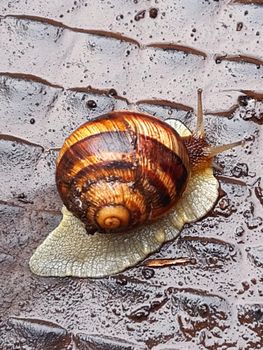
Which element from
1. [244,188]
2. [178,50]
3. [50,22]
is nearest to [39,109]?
[50,22]

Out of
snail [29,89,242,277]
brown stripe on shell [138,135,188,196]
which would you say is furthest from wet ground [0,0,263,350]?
brown stripe on shell [138,135,188,196]

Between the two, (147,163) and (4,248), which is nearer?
(147,163)

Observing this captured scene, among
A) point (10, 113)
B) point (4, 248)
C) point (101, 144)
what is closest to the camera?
point (101, 144)

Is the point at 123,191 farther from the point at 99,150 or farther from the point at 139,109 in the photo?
the point at 139,109

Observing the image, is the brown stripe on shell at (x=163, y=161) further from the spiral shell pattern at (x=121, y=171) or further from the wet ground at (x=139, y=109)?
the wet ground at (x=139, y=109)

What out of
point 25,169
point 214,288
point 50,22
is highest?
point 50,22

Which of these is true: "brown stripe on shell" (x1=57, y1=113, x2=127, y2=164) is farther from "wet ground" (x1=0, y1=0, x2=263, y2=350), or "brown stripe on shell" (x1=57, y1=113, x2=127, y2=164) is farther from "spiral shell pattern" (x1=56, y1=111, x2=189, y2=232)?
"wet ground" (x1=0, y1=0, x2=263, y2=350)

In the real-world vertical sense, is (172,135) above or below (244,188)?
above

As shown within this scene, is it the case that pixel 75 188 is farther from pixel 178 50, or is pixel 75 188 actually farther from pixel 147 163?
pixel 178 50
